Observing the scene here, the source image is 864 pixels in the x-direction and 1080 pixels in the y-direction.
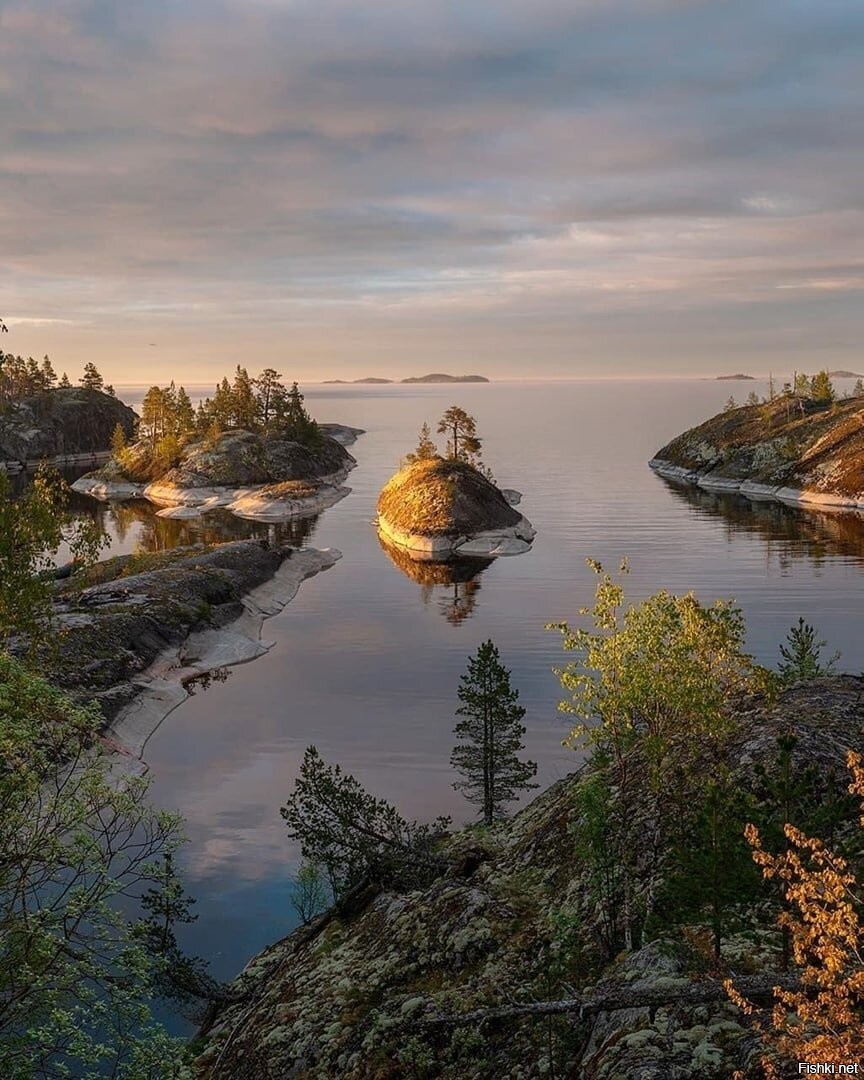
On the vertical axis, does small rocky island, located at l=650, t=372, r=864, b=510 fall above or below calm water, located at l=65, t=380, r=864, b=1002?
above

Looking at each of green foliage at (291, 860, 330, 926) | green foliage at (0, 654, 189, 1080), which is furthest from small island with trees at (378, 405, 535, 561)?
green foliage at (0, 654, 189, 1080)

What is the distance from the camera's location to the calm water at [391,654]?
158ft

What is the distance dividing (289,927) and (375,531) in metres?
109

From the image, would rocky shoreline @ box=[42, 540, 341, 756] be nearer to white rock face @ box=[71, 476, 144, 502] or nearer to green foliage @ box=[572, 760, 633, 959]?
green foliage @ box=[572, 760, 633, 959]

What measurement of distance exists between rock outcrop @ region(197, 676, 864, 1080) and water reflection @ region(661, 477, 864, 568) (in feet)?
311

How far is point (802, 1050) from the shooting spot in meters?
10.2

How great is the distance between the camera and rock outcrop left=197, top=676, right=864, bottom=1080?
54.3ft

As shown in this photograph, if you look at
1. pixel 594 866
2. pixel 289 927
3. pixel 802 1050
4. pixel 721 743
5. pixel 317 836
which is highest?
pixel 802 1050

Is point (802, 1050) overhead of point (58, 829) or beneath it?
overhead

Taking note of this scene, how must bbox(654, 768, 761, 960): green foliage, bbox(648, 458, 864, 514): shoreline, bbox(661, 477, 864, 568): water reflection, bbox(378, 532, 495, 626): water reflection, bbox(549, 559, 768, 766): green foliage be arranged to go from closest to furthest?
bbox(654, 768, 761, 960): green foliage
bbox(549, 559, 768, 766): green foliage
bbox(378, 532, 495, 626): water reflection
bbox(661, 477, 864, 568): water reflection
bbox(648, 458, 864, 514): shoreline

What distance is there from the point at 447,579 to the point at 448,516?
22.4 meters

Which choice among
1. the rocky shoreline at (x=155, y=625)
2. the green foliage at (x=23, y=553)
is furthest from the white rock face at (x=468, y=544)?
the green foliage at (x=23, y=553)

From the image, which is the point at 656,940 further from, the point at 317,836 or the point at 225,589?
the point at 225,589

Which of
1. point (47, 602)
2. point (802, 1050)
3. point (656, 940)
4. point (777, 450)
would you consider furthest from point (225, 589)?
point (777, 450)
